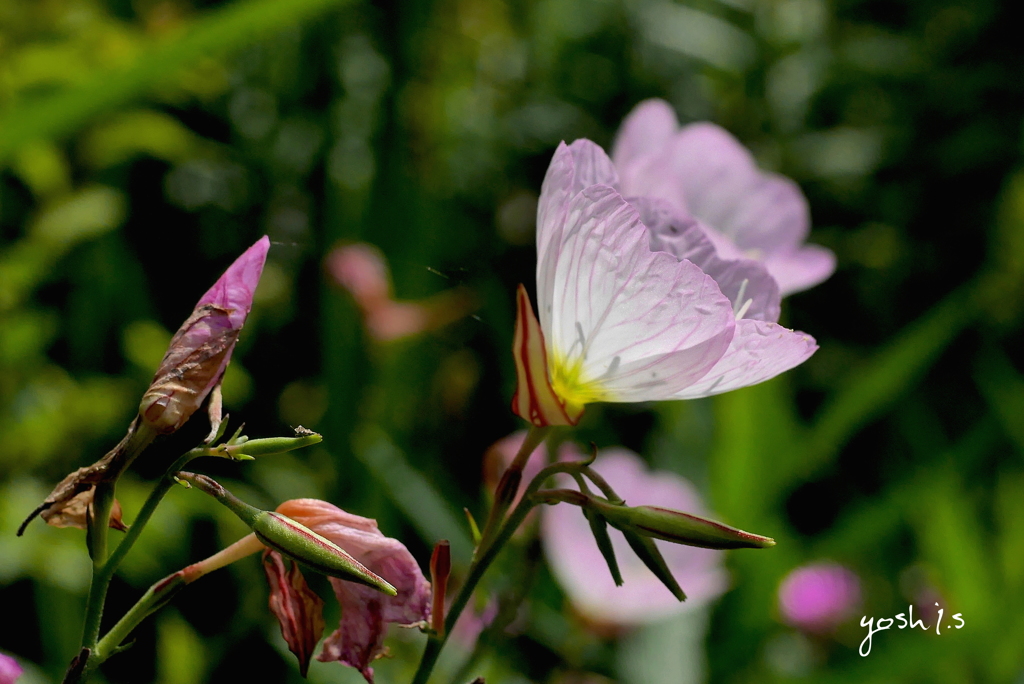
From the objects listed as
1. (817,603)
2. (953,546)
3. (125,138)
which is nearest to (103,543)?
(125,138)

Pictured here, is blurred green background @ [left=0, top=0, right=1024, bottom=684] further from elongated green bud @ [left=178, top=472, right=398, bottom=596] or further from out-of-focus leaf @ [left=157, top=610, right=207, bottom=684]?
elongated green bud @ [left=178, top=472, right=398, bottom=596]

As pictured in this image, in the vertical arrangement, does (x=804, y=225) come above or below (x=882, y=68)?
above

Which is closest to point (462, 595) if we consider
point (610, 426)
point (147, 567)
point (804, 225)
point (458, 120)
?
point (804, 225)

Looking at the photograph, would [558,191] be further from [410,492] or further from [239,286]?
[410,492]

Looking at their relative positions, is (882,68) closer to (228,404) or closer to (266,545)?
(228,404)

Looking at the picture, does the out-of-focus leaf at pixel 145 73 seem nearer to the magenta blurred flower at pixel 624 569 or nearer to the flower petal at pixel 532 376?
the magenta blurred flower at pixel 624 569

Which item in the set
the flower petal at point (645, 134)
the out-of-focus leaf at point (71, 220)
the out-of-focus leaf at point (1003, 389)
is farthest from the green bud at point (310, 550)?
the out-of-focus leaf at point (1003, 389)
